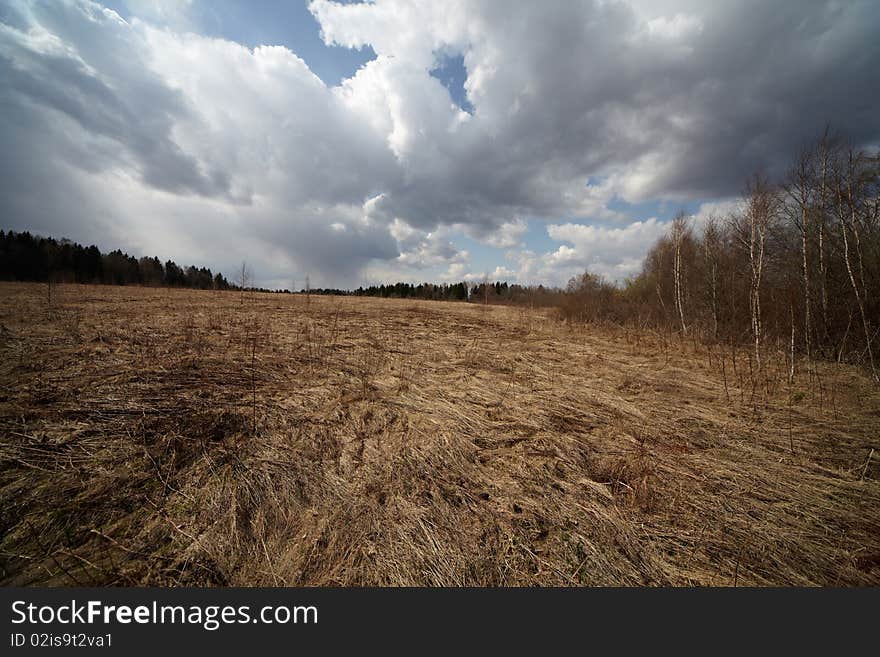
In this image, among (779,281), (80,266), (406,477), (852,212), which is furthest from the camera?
(80,266)

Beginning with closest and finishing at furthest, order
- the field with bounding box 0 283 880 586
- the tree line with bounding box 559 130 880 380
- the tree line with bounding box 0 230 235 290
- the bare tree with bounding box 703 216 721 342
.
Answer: the field with bounding box 0 283 880 586
the tree line with bounding box 559 130 880 380
the bare tree with bounding box 703 216 721 342
the tree line with bounding box 0 230 235 290

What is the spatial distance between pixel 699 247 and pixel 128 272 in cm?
5887

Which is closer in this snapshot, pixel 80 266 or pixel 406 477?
pixel 406 477

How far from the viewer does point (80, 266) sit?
38.5 m

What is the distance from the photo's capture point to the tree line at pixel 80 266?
31.9 meters

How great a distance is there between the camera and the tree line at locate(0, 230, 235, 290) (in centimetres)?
3191

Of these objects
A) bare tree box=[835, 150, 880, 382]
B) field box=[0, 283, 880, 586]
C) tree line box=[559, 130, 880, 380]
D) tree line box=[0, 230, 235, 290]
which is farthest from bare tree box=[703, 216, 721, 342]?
tree line box=[0, 230, 235, 290]

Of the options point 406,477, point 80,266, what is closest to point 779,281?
point 406,477

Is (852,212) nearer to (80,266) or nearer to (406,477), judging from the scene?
(406,477)

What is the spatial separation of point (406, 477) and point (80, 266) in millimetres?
59405

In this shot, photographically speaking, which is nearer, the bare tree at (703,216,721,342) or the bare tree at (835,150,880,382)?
the bare tree at (835,150,880,382)

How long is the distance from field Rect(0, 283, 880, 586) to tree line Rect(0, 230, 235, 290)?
31478mm

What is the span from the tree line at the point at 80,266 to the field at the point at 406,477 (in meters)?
31.5

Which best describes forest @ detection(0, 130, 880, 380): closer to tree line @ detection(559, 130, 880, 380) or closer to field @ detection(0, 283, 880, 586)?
tree line @ detection(559, 130, 880, 380)
